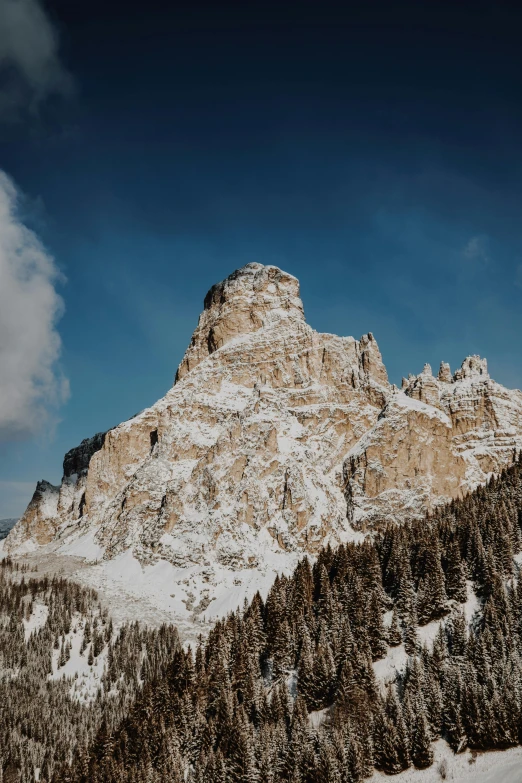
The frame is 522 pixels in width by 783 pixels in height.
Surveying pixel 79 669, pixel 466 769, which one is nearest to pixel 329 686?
pixel 466 769

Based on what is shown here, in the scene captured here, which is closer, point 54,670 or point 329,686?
point 329,686

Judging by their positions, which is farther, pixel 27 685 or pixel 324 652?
pixel 27 685

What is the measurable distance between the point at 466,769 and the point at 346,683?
812 inches

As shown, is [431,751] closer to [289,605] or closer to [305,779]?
[305,779]

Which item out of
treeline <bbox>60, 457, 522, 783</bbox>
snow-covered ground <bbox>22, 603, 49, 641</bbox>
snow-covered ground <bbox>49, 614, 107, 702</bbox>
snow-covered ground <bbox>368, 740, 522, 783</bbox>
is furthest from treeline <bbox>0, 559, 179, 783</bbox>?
snow-covered ground <bbox>368, 740, 522, 783</bbox>

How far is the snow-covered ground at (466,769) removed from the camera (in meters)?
72.2

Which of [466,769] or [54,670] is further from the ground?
[54,670]

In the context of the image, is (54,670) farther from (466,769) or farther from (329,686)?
(466,769)

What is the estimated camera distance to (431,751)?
8000cm

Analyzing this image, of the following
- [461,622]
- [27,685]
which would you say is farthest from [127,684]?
[461,622]

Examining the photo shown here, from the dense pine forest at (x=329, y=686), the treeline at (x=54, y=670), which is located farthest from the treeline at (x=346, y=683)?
the treeline at (x=54, y=670)

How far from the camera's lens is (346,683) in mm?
92688

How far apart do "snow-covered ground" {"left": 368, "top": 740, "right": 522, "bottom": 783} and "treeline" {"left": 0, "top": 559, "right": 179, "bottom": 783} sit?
64.2 metres

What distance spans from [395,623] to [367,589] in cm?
1158
